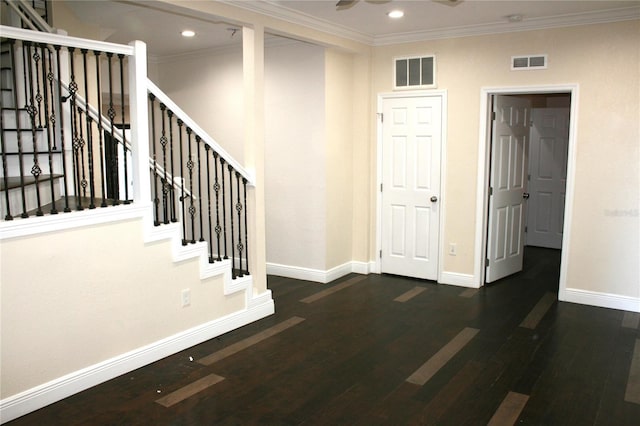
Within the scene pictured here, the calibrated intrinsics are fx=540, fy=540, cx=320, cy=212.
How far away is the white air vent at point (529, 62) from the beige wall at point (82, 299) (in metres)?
3.62

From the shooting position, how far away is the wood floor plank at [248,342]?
396 cm

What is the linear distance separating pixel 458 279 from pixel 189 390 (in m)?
3.39

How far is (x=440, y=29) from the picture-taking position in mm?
5527

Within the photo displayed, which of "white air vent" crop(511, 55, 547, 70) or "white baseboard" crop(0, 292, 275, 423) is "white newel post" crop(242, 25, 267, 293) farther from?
"white air vent" crop(511, 55, 547, 70)

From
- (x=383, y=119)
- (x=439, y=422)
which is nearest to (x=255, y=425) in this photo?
(x=439, y=422)

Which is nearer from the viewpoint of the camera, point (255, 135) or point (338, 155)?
point (255, 135)

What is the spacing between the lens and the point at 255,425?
10.0ft

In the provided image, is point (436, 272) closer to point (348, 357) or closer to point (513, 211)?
point (513, 211)

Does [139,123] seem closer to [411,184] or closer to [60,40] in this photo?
[60,40]

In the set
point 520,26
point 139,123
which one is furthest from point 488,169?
point 139,123

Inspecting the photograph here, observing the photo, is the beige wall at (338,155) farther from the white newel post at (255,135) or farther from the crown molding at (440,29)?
the white newel post at (255,135)

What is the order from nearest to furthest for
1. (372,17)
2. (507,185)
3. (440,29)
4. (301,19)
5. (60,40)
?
(60,40) < (301,19) < (372,17) < (440,29) < (507,185)

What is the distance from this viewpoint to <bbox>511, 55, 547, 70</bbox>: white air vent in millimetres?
5191

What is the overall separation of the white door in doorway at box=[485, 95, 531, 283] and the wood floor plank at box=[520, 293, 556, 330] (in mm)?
663
